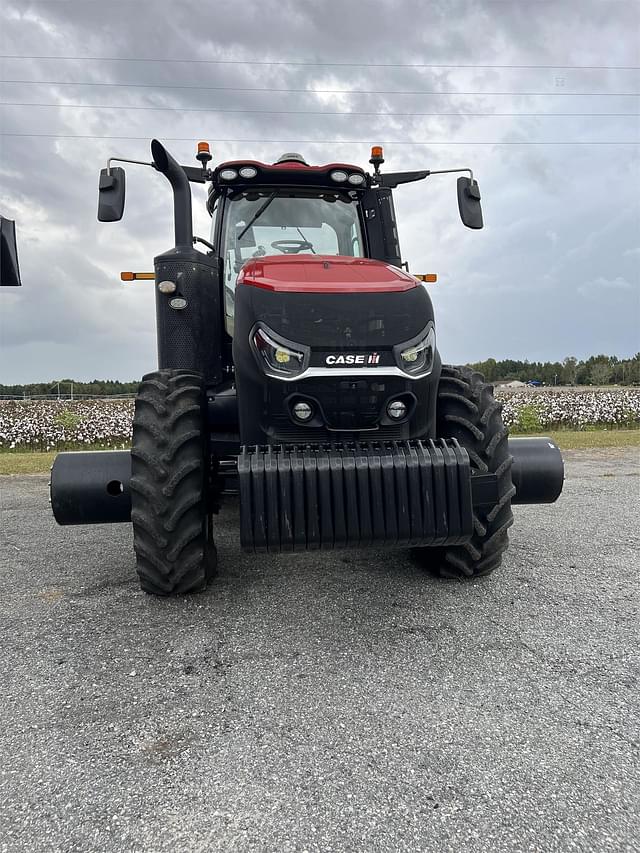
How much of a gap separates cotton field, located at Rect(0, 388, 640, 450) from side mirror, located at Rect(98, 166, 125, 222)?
800 cm

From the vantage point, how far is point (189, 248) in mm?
3752

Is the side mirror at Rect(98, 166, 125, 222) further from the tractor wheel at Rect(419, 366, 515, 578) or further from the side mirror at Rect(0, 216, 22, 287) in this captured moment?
the tractor wheel at Rect(419, 366, 515, 578)

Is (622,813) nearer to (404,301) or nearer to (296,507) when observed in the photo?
(296,507)

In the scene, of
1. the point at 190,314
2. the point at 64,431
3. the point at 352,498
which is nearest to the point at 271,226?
the point at 190,314

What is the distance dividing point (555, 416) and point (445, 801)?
41.9 feet

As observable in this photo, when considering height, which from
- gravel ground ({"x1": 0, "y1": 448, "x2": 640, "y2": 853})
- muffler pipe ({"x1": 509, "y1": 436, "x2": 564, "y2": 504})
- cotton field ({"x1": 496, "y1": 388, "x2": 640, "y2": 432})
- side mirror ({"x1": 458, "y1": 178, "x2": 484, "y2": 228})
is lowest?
gravel ground ({"x1": 0, "y1": 448, "x2": 640, "y2": 853})

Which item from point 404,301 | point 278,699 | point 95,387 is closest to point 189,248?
point 404,301

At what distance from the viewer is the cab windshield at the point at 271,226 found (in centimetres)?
401

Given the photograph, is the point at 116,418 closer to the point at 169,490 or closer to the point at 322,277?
the point at 169,490

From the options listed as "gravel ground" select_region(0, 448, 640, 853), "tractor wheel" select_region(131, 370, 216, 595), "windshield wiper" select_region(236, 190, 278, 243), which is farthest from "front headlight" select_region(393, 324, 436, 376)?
"windshield wiper" select_region(236, 190, 278, 243)

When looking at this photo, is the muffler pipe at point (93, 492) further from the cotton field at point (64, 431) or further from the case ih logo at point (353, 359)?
the cotton field at point (64, 431)

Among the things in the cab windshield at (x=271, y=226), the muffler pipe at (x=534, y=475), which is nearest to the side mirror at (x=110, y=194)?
→ the cab windshield at (x=271, y=226)

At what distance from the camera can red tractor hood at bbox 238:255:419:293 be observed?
2.81 m

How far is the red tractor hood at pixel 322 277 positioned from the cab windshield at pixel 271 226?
0.79 metres
